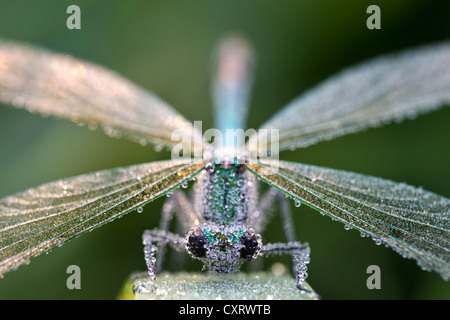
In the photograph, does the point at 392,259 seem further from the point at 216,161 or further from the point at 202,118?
the point at 202,118

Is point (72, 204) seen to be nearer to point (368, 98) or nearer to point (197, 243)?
point (197, 243)

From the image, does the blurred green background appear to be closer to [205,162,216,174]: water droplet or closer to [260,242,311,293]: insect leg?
[260,242,311,293]: insect leg

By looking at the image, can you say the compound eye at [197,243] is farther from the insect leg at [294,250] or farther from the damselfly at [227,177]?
the insect leg at [294,250]

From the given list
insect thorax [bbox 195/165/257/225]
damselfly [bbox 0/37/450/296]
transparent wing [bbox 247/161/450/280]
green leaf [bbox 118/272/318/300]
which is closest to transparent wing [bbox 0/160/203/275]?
damselfly [bbox 0/37/450/296]
